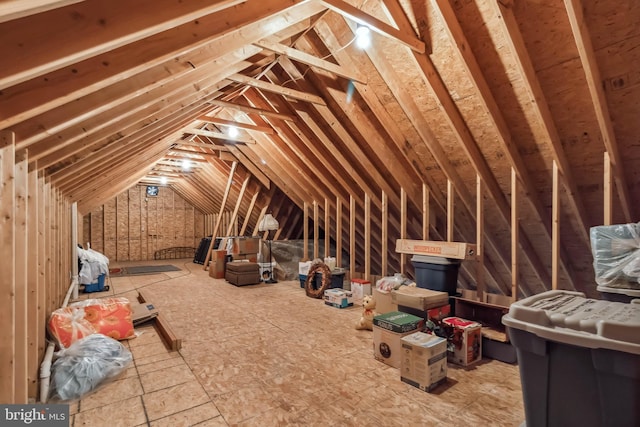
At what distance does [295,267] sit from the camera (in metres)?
7.37

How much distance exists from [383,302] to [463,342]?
126 cm

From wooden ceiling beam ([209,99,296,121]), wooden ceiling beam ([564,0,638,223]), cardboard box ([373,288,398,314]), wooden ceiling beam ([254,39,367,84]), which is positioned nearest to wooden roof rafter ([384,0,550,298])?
wooden ceiling beam ([254,39,367,84])

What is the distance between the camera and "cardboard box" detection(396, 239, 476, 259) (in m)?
3.56

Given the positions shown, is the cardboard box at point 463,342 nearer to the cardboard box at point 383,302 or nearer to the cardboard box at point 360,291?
the cardboard box at point 383,302

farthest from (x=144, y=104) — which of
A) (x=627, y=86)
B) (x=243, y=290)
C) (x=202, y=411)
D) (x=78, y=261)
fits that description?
(x=78, y=261)

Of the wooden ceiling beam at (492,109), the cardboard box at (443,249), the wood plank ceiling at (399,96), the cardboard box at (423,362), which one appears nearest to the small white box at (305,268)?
the wood plank ceiling at (399,96)

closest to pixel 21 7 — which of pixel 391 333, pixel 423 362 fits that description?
pixel 423 362

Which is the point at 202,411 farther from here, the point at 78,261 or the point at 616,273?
the point at 78,261

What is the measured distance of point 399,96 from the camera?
11.5 feet

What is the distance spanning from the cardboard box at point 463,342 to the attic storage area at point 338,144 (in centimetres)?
14

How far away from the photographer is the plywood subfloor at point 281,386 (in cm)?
211

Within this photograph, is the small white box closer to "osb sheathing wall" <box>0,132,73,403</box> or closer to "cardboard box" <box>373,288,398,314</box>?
"cardboard box" <box>373,288,398,314</box>

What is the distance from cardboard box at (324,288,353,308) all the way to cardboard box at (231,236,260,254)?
2936mm

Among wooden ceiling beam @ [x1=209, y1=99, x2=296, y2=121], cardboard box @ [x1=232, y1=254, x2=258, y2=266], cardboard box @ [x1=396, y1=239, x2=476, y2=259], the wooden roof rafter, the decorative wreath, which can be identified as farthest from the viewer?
cardboard box @ [x1=232, y1=254, x2=258, y2=266]
